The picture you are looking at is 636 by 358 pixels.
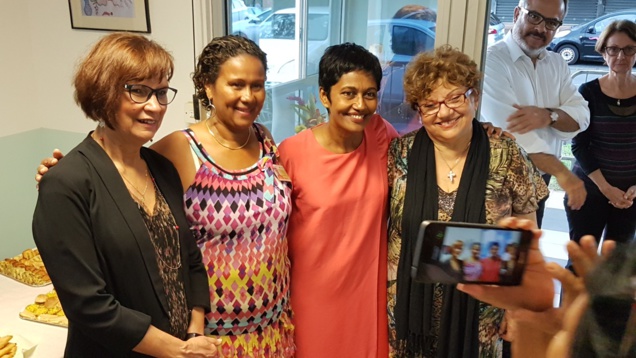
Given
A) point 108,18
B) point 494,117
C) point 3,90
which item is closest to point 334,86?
point 494,117

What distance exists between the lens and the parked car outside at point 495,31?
212 centimetres

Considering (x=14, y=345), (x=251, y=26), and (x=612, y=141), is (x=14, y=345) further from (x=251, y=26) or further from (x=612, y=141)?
(x=612, y=141)

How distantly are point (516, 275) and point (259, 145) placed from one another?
2.84ft

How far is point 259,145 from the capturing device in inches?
67.4

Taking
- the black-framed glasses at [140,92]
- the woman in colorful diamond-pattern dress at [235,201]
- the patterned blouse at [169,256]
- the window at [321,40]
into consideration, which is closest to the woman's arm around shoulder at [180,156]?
the woman in colorful diamond-pattern dress at [235,201]

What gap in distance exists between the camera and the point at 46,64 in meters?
2.77

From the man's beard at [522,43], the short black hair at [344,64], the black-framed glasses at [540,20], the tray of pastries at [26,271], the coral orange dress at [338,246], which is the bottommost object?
the tray of pastries at [26,271]

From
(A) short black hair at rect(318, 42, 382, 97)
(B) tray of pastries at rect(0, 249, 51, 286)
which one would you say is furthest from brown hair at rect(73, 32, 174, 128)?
(B) tray of pastries at rect(0, 249, 51, 286)

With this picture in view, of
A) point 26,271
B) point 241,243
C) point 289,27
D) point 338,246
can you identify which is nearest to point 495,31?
point 289,27

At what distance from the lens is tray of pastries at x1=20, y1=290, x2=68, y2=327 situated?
5.99ft

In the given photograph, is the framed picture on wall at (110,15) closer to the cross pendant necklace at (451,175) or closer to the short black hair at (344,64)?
the short black hair at (344,64)

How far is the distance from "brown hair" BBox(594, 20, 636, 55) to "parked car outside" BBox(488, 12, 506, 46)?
38 centimetres

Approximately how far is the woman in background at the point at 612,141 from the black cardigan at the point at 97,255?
5.80 feet

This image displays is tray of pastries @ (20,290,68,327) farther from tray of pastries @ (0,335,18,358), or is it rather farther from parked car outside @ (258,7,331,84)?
parked car outside @ (258,7,331,84)
